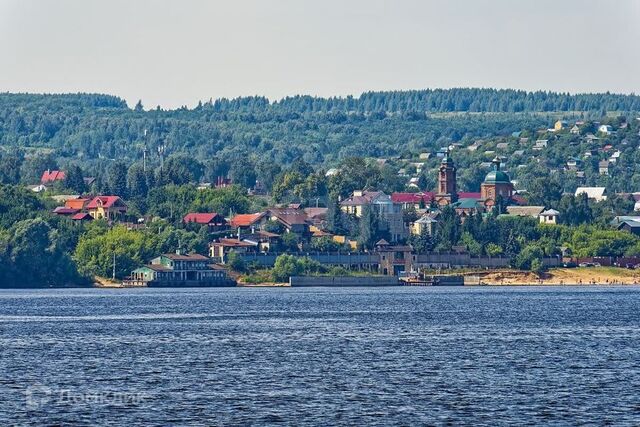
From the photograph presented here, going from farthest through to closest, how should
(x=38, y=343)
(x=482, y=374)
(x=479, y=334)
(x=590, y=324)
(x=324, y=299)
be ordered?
(x=324, y=299) < (x=590, y=324) < (x=479, y=334) < (x=38, y=343) < (x=482, y=374)

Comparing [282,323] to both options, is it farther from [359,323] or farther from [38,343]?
[38,343]

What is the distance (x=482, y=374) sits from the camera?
246 ft

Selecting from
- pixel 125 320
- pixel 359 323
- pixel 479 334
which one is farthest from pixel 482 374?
pixel 125 320

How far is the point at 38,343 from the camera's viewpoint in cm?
9306

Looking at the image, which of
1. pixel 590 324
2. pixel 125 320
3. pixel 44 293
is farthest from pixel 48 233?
pixel 590 324

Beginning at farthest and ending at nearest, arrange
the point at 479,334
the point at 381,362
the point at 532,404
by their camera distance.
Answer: the point at 479,334 → the point at 381,362 → the point at 532,404

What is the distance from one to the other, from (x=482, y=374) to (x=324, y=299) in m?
87.9

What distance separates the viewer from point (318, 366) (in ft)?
259

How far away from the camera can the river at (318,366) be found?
62312 mm

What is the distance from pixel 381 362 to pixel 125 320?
40.1 metres

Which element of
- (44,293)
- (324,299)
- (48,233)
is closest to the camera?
(324,299)

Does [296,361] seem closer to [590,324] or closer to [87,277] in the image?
[590,324]

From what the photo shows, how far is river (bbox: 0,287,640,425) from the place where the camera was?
2453 inches

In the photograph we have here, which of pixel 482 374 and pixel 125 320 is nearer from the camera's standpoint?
Result: pixel 482 374
